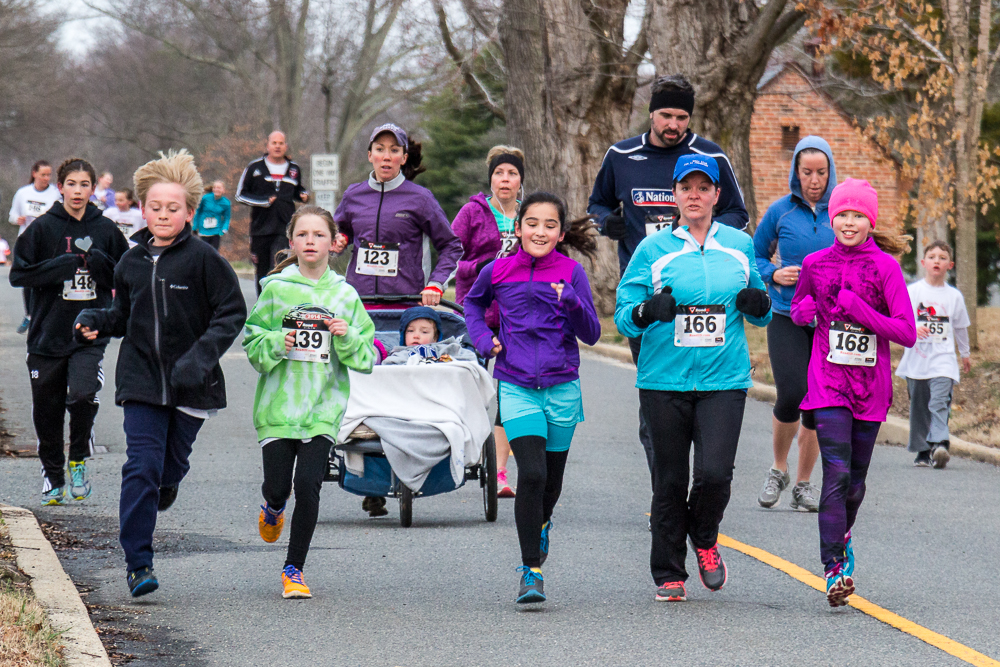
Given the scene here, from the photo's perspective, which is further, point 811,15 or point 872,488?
point 811,15

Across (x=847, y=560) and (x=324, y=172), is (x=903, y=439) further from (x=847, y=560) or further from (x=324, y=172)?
(x=324, y=172)

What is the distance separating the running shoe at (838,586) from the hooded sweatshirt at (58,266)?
4.36m

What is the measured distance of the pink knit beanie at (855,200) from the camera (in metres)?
6.28

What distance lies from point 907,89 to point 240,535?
25.6 metres

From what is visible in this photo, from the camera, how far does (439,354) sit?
27.2 feet

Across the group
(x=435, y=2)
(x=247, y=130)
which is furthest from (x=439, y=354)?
(x=247, y=130)

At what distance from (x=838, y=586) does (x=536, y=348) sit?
62.3 inches

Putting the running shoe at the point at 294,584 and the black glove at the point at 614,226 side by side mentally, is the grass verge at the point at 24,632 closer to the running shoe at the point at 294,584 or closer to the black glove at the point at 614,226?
the running shoe at the point at 294,584

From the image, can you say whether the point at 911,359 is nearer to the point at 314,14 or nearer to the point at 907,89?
the point at 907,89

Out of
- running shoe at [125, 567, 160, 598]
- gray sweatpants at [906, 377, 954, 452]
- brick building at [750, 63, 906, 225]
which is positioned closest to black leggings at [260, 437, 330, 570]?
running shoe at [125, 567, 160, 598]

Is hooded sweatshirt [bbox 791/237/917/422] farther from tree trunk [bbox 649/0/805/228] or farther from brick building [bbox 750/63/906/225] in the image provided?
brick building [bbox 750/63/906/225]

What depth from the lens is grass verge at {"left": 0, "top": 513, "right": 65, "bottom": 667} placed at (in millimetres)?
4657

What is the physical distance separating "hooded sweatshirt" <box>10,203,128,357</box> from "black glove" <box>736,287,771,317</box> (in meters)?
3.90

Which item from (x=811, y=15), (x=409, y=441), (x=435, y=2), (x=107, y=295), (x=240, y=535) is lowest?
(x=240, y=535)
